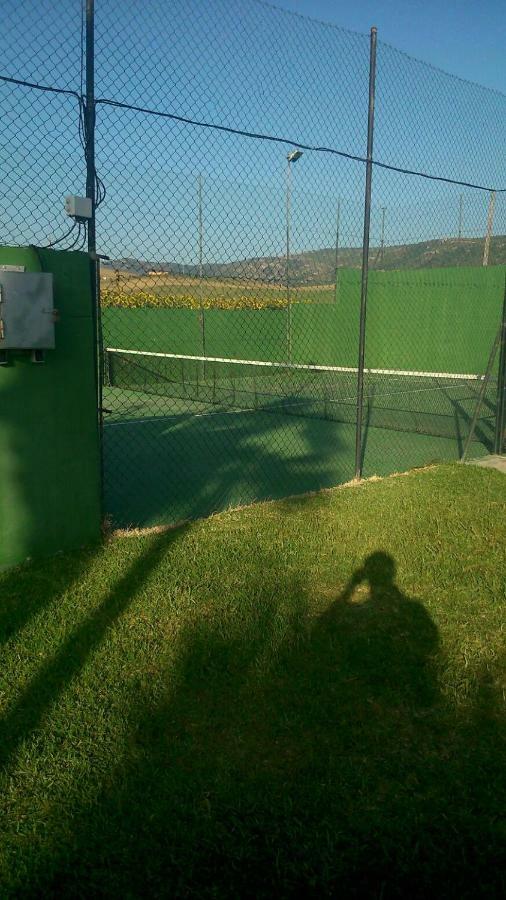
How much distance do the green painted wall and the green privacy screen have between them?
1.30 m

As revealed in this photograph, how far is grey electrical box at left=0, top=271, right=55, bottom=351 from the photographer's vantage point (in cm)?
420

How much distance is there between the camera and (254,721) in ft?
9.77

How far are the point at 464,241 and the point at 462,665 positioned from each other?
11356mm

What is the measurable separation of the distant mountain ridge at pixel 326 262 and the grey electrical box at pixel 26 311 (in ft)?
2.13

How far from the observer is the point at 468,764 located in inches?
107

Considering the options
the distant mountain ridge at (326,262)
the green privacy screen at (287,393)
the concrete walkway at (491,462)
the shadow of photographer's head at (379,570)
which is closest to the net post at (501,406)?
the concrete walkway at (491,462)

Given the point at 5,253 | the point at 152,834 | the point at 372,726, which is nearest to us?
the point at 152,834

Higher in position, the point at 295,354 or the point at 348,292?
the point at 348,292

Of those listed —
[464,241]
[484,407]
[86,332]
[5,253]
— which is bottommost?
[484,407]

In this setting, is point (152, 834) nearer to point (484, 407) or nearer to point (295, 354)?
point (484, 407)

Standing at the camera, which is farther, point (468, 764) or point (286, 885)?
point (468, 764)

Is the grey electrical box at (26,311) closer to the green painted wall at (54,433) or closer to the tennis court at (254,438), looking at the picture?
the green painted wall at (54,433)

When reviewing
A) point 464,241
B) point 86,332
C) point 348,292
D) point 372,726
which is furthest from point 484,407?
point 372,726

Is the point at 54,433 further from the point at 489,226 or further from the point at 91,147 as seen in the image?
the point at 489,226
